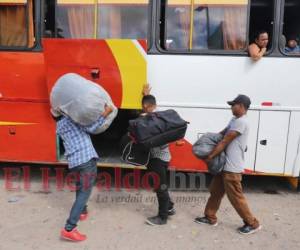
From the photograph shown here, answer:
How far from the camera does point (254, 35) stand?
479cm

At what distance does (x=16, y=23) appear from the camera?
5102 millimetres

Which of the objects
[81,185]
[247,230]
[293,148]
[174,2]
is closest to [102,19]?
[174,2]

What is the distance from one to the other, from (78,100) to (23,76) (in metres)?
1.94

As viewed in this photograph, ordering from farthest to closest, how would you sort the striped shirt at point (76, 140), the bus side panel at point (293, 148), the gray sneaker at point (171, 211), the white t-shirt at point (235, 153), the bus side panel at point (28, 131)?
the bus side panel at point (28, 131), the bus side panel at point (293, 148), the gray sneaker at point (171, 211), the white t-shirt at point (235, 153), the striped shirt at point (76, 140)

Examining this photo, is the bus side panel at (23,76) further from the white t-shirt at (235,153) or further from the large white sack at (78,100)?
the white t-shirt at (235,153)

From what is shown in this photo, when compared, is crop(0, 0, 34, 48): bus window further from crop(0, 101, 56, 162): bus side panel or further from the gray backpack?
the gray backpack

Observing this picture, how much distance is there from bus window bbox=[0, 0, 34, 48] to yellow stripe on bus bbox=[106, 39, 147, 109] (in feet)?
3.67

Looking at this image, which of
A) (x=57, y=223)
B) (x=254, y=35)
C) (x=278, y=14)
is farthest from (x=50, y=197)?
(x=278, y=14)

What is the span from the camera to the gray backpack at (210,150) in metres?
3.82

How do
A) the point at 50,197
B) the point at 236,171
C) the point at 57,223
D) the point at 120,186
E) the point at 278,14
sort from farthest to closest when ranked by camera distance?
1. the point at 120,186
2. the point at 50,197
3. the point at 278,14
4. the point at 57,223
5. the point at 236,171

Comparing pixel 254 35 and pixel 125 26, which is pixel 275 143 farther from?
pixel 125 26

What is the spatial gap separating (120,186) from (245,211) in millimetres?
2060

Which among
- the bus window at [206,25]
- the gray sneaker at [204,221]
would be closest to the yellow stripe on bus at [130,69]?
the bus window at [206,25]

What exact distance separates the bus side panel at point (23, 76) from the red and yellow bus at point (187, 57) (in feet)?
0.07
